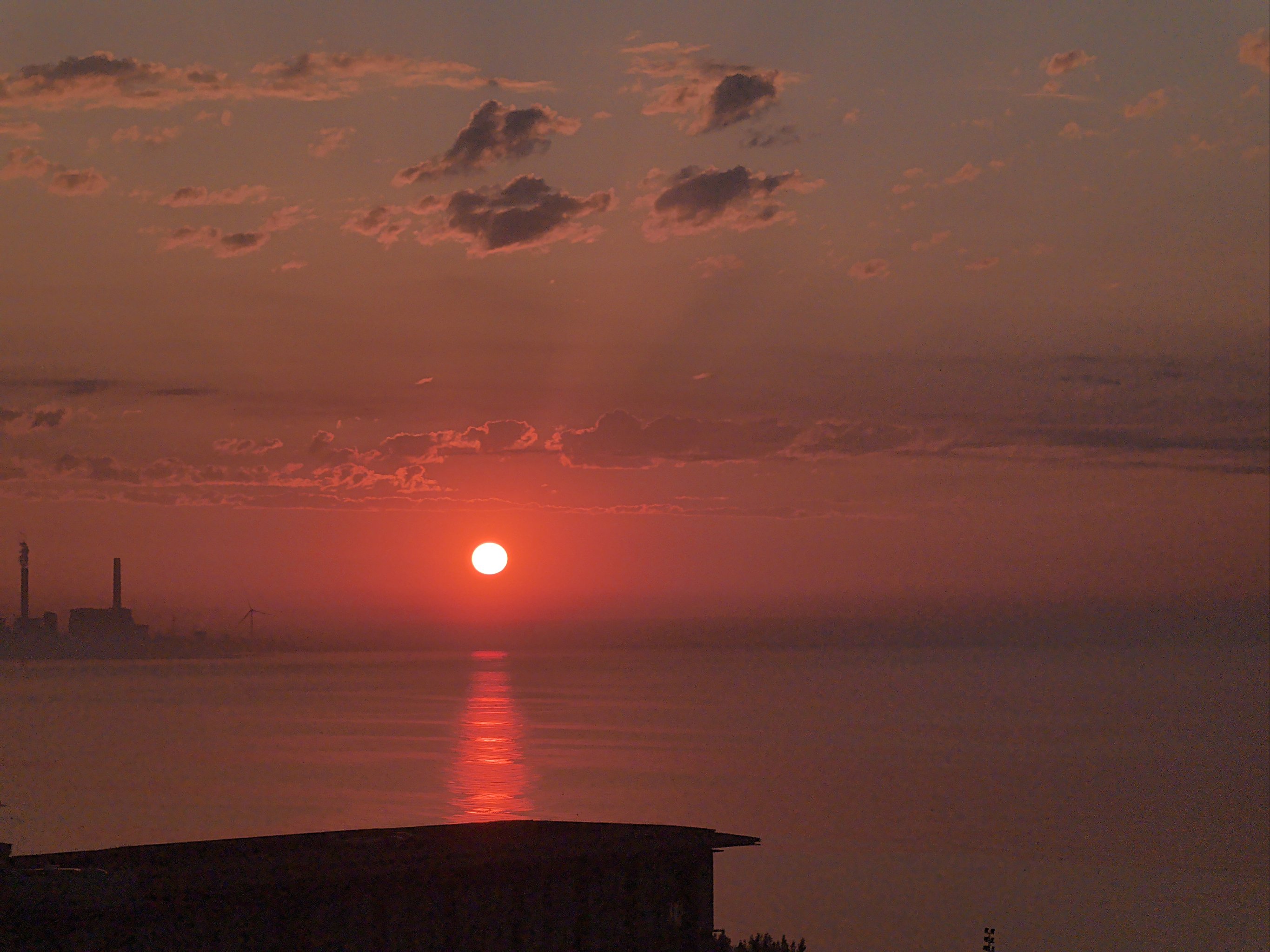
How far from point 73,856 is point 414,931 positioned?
8026 mm

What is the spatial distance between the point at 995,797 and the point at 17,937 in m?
112

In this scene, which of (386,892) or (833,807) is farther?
(833,807)

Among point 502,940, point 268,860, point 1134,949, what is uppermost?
point 268,860

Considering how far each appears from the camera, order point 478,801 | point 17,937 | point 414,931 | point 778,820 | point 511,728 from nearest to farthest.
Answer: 1. point 17,937
2. point 414,931
3. point 778,820
4. point 478,801
5. point 511,728

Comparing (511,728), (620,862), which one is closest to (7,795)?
(511,728)

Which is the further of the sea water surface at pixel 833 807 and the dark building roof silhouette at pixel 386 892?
the sea water surface at pixel 833 807

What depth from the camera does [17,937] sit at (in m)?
20.9

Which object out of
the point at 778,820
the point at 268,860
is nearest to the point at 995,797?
the point at 778,820

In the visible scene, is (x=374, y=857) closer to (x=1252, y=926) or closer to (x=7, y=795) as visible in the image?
(x=1252, y=926)

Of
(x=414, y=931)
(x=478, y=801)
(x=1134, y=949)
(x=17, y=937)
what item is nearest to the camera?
(x=17, y=937)

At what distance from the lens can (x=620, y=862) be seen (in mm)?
28625

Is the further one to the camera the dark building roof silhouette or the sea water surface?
the sea water surface

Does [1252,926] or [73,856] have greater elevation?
[73,856]

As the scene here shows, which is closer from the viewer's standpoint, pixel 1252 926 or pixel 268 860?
pixel 268 860
